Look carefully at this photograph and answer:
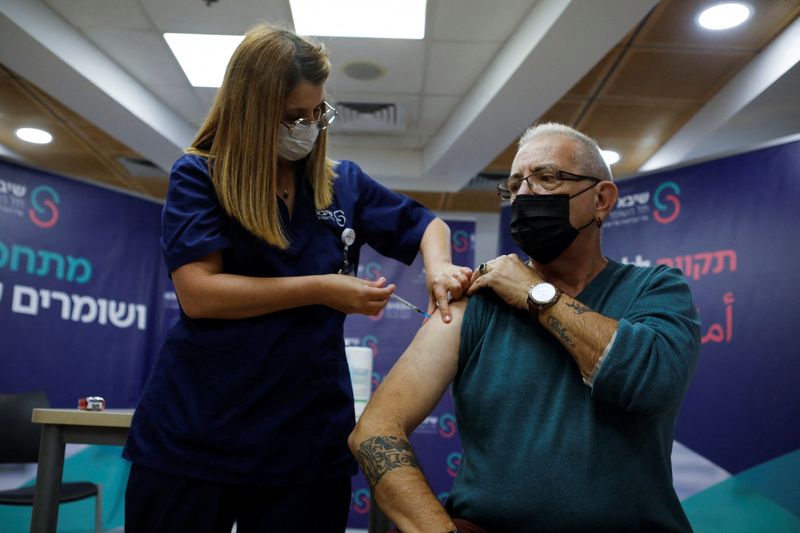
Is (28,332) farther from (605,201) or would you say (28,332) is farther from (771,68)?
(771,68)

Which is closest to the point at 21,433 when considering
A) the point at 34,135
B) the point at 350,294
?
the point at 34,135

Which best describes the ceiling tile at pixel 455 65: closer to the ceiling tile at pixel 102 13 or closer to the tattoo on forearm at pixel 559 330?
the ceiling tile at pixel 102 13

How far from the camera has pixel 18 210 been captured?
391cm

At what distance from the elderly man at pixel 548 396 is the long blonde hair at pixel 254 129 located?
1.39 ft

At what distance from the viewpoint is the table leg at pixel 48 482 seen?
6.05 ft

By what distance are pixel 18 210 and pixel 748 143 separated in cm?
520

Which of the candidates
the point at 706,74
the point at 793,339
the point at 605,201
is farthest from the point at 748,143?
the point at 605,201

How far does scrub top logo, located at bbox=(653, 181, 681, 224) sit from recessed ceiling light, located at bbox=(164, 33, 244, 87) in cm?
276

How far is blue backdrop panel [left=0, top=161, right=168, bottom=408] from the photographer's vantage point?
12.6 ft

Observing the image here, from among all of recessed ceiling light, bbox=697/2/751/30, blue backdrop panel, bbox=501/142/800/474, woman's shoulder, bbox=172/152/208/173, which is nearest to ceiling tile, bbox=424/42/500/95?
recessed ceiling light, bbox=697/2/751/30

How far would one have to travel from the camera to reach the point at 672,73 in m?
4.45

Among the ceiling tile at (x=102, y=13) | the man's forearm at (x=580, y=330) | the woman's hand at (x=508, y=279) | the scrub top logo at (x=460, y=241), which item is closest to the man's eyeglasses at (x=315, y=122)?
the woman's hand at (x=508, y=279)

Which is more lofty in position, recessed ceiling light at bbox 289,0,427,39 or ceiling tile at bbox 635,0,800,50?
recessed ceiling light at bbox 289,0,427,39

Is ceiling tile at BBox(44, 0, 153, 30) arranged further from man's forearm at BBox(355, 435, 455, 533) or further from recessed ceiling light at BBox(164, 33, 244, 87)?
man's forearm at BBox(355, 435, 455, 533)
